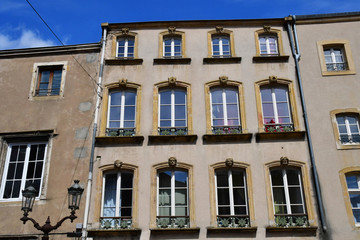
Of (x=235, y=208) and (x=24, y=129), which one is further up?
(x=24, y=129)

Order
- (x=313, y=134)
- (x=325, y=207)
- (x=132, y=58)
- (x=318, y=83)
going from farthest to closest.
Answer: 1. (x=132, y=58)
2. (x=318, y=83)
3. (x=313, y=134)
4. (x=325, y=207)

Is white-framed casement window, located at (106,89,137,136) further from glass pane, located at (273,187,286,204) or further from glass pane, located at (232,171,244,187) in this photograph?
glass pane, located at (273,187,286,204)

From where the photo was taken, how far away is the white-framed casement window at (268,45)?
1672 centimetres

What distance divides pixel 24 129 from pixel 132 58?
5079 millimetres

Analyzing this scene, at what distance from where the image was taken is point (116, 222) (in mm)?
13508

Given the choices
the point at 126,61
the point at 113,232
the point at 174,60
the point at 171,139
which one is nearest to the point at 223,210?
the point at 171,139

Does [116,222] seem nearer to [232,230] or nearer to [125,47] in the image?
[232,230]

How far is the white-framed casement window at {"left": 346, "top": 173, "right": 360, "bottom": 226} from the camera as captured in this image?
13.5m

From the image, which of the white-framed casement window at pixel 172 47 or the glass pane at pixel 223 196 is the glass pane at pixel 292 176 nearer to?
the glass pane at pixel 223 196

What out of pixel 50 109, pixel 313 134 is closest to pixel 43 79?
pixel 50 109

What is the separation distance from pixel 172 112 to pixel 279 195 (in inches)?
195

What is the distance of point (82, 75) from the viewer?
16.2 meters

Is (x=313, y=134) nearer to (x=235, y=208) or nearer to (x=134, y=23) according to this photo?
(x=235, y=208)

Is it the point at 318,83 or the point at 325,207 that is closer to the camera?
the point at 325,207
